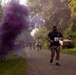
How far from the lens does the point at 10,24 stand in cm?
1462

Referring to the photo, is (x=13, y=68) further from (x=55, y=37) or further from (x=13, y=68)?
(x=55, y=37)

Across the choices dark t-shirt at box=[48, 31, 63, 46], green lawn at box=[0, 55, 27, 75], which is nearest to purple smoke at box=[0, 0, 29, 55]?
green lawn at box=[0, 55, 27, 75]

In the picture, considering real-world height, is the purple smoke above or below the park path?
above

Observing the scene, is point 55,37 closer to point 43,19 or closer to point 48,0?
point 48,0

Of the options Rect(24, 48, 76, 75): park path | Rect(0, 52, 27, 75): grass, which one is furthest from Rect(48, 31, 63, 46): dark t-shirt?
Rect(0, 52, 27, 75): grass

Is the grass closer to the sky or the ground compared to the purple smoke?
closer to the ground

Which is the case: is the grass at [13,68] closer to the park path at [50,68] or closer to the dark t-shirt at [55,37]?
the park path at [50,68]

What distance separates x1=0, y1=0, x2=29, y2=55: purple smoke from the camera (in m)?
14.6

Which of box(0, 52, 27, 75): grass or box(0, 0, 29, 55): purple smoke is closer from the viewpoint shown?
box(0, 52, 27, 75): grass

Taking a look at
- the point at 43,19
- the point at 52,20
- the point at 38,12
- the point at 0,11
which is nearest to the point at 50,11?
the point at 52,20

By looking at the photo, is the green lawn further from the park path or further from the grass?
the park path

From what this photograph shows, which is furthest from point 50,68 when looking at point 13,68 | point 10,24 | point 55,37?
point 10,24

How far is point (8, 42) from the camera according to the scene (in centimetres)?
1492

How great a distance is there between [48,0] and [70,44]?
1241 centimetres
